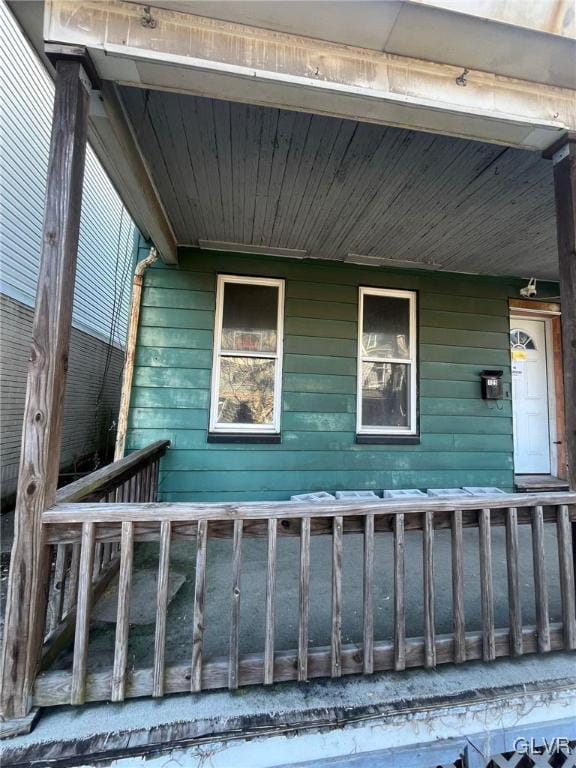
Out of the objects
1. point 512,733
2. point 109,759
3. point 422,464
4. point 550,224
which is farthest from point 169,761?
point 550,224

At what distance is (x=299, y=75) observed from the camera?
142 centimetres

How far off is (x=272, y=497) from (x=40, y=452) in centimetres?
235

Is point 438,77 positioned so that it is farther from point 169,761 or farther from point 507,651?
point 169,761

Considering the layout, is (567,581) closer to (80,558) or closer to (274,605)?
(274,605)

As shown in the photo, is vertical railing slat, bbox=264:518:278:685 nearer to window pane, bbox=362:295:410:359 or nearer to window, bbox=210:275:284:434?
window, bbox=210:275:284:434

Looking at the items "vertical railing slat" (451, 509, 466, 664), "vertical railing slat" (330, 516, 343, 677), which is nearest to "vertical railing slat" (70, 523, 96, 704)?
"vertical railing slat" (330, 516, 343, 677)

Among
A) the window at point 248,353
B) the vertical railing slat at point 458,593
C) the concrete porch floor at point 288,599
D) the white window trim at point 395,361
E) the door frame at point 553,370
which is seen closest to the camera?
the vertical railing slat at point 458,593

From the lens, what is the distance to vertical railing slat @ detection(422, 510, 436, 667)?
146 centimetres

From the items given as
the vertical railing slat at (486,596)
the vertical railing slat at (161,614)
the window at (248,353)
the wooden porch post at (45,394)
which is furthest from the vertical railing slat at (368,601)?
the window at (248,353)

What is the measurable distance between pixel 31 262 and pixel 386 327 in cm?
431

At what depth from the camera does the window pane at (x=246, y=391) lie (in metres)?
3.38

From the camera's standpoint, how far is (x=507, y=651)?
1.56m

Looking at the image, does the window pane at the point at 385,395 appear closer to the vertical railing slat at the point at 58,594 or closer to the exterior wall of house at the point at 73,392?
the vertical railing slat at the point at 58,594

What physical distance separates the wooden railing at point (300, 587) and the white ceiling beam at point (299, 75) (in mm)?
1647
